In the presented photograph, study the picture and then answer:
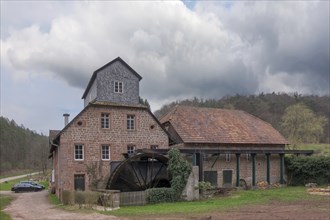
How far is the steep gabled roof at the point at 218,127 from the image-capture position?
119ft

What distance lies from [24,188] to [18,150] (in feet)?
184

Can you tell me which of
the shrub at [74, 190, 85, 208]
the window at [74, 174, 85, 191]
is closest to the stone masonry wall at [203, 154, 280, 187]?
the window at [74, 174, 85, 191]

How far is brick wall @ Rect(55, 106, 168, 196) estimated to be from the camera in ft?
98.7

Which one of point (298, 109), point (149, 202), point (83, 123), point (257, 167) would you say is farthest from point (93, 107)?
point (298, 109)

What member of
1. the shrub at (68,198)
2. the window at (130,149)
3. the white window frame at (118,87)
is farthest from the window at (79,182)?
the white window frame at (118,87)

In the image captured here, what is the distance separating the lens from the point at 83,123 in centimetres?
3094

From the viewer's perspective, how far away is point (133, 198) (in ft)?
80.9

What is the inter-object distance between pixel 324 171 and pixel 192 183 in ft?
52.8

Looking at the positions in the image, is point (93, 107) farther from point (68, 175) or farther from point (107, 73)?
point (68, 175)

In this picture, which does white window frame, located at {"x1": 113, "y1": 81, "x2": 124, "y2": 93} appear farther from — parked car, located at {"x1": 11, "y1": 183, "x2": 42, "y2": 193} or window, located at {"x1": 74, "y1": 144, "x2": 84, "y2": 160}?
parked car, located at {"x1": 11, "y1": 183, "x2": 42, "y2": 193}

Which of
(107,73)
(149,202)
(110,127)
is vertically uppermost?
(107,73)

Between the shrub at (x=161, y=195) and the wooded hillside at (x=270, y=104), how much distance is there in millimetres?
49142

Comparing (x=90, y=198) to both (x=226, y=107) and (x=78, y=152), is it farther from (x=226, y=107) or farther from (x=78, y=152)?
(x=226, y=107)

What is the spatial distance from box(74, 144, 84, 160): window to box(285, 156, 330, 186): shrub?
1990 cm
